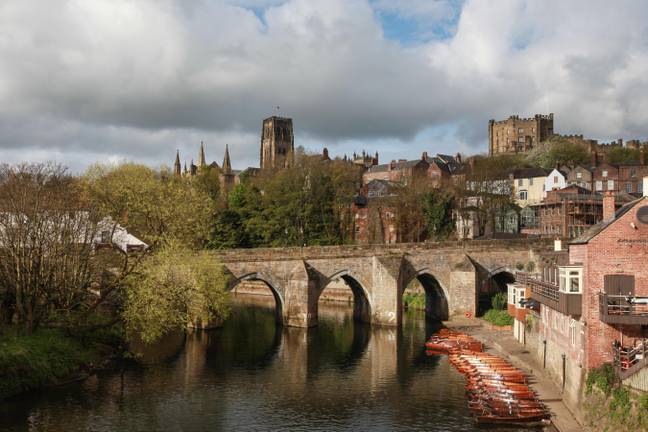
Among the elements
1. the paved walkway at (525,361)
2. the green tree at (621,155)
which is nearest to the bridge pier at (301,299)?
the paved walkway at (525,361)

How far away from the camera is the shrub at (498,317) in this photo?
53438 mm

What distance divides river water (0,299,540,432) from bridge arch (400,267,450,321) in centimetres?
1109

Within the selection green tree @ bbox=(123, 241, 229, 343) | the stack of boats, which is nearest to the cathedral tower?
green tree @ bbox=(123, 241, 229, 343)

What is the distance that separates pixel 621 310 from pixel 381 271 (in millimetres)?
33580

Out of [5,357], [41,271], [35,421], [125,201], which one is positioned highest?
[125,201]

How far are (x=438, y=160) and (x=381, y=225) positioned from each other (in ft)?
136

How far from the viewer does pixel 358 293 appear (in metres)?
62.0

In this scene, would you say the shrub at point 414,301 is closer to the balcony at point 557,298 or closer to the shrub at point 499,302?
the shrub at point 499,302

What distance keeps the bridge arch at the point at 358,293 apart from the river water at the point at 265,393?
8414mm

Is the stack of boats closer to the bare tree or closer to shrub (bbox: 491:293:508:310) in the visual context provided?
shrub (bbox: 491:293:508:310)

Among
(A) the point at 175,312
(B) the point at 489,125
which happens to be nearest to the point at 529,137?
(B) the point at 489,125

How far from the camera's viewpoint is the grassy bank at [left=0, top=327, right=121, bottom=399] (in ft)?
104

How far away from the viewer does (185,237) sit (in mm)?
58375

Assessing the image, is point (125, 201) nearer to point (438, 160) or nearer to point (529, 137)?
point (438, 160)
